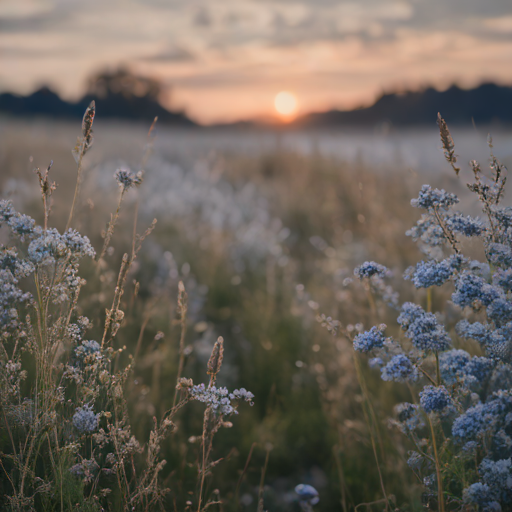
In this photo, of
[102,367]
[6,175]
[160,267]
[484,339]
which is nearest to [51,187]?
[102,367]

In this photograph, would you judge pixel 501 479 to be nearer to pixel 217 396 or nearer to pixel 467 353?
pixel 467 353

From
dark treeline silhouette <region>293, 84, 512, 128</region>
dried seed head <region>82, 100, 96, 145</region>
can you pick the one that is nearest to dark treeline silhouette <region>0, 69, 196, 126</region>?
dark treeline silhouette <region>293, 84, 512, 128</region>

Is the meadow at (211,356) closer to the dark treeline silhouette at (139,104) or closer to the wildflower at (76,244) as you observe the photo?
the wildflower at (76,244)

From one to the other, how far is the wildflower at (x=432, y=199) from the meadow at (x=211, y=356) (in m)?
0.28

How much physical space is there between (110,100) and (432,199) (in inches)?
1634

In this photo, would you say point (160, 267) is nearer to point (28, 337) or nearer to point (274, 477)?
point (274, 477)

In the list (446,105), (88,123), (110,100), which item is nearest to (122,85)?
(110,100)

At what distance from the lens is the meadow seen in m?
1.66

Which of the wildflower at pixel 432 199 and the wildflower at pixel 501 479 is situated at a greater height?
the wildflower at pixel 432 199

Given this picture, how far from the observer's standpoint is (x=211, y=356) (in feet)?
5.28

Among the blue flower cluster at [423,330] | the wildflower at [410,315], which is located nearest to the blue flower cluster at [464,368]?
the blue flower cluster at [423,330]

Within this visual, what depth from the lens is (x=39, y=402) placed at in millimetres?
1695

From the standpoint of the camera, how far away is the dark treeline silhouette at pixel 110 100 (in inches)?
1452

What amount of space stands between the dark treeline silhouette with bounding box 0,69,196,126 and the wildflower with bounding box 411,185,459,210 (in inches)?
1461
